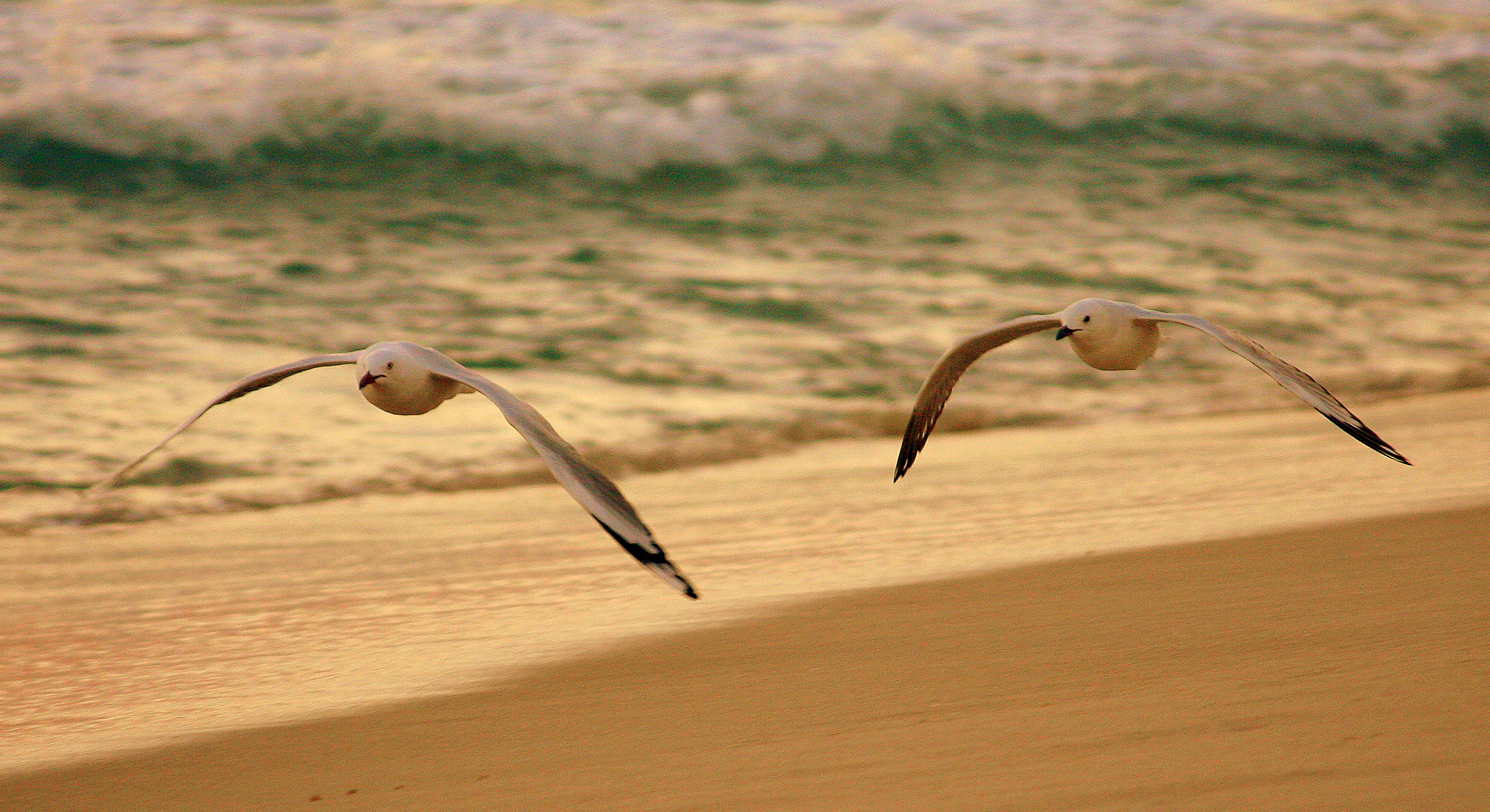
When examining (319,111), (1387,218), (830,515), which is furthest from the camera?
(319,111)

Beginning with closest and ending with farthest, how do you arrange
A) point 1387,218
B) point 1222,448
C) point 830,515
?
point 830,515
point 1222,448
point 1387,218

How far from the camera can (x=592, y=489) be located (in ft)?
8.36

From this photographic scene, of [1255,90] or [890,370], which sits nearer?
[890,370]

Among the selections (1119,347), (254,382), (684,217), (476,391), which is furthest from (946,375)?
(684,217)

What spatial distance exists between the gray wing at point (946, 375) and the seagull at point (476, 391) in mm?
861

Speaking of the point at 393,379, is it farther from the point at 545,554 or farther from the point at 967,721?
the point at 545,554

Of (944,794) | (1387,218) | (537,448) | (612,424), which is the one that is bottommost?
(1387,218)

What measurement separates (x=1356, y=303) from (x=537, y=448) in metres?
6.94

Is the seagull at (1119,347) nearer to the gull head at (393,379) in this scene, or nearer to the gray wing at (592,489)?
the gray wing at (592,489)

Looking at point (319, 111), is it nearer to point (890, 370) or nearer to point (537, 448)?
point (890, 370)

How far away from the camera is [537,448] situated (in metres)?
2.71

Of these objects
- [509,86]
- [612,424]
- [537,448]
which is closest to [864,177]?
[509,86]

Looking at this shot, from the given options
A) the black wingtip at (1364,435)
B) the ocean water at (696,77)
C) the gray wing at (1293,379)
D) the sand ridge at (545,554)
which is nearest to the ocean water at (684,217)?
the ocean water at (696,77)

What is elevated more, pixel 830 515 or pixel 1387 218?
pixel 830 515
